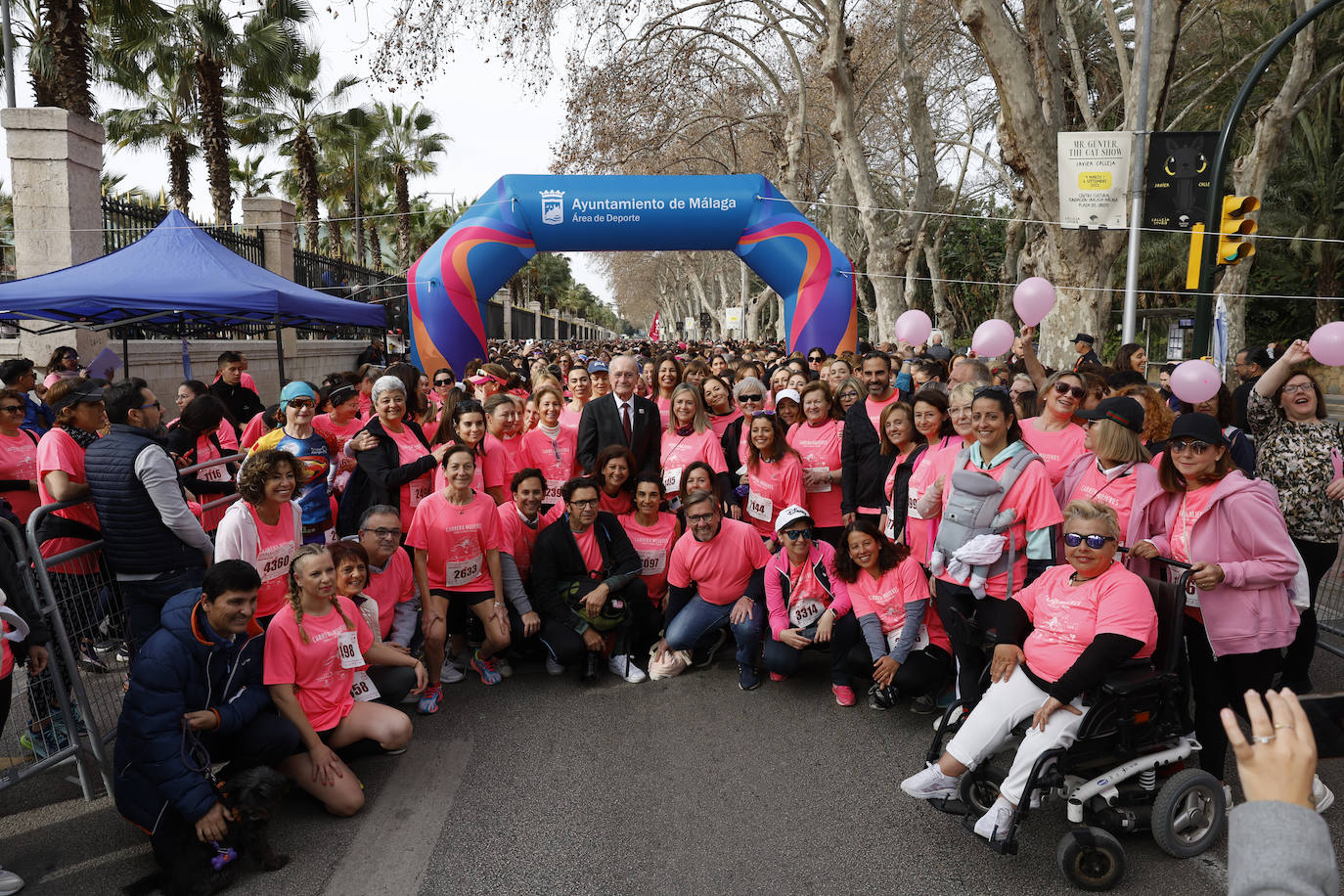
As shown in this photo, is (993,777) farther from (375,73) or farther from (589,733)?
(375,73)

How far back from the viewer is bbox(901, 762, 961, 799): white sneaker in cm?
352

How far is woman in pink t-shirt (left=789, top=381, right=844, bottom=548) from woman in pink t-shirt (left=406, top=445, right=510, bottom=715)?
2.32 metres

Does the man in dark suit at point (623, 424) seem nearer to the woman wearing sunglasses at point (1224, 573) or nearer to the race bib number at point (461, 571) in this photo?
the race bib number at point (461, 571)

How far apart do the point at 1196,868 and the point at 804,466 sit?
350cm

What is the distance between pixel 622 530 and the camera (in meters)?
5.62

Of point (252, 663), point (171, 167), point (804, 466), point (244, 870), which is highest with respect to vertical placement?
point (171, 167)

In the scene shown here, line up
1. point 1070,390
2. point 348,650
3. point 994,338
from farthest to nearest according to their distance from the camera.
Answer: point 994,338 < point 1070,390 < point 348,650

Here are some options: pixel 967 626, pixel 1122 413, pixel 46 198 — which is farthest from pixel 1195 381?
pixel 46 198

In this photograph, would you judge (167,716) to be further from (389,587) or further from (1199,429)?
(1199,429)

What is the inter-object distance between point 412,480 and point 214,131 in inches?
694

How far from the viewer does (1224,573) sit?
136 inches

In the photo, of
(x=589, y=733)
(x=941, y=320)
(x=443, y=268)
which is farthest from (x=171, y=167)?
(x=589, y=733)

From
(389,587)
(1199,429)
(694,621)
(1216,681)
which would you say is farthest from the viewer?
(694,621)

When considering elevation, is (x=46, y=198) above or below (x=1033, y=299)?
above
